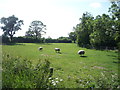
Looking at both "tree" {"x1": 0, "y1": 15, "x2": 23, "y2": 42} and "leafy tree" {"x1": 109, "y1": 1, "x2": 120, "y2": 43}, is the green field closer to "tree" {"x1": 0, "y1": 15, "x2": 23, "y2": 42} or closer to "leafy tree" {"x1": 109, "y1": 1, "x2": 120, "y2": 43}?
"leafy tree" {"x1": 109, "y1": 1, "x2": 120, "y2": 43}

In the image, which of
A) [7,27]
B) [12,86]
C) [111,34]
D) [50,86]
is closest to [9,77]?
[12,86]

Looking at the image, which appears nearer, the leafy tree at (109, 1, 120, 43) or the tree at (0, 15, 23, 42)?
the leafy tree at (109, 1, 120, 43)

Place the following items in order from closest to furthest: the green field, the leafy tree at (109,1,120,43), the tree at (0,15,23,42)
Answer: the green field, the leafy tree at (109,1,120,43), the tree at (0,15,23,42)

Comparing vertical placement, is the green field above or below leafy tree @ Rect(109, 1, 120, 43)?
below

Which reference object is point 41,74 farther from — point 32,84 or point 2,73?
point 2,73

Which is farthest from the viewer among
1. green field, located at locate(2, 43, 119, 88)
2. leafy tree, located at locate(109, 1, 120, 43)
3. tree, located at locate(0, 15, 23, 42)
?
tree, located at locate(0, 15, 23, 42)

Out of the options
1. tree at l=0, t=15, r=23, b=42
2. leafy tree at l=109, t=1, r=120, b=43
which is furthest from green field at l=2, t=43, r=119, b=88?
tree at l=0, t=15, r=23, b=42

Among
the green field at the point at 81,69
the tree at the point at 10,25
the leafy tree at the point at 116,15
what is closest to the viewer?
the green field at the point at 81,69

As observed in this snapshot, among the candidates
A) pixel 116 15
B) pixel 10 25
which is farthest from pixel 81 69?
pixel 10 25

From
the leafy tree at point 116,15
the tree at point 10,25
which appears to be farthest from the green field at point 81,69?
the tree at point 10,25

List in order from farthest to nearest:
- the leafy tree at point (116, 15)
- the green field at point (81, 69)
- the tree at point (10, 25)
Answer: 1. the tree at point (10, 25)
2. the leafy tree at point (116, 15)
3. the green field at point (81, 69)

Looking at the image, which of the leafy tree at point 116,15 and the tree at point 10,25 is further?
the tree at point 10,25

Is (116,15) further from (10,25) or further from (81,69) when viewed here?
(10,25)

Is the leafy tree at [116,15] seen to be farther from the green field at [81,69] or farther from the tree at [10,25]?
the tree at [10,25]
